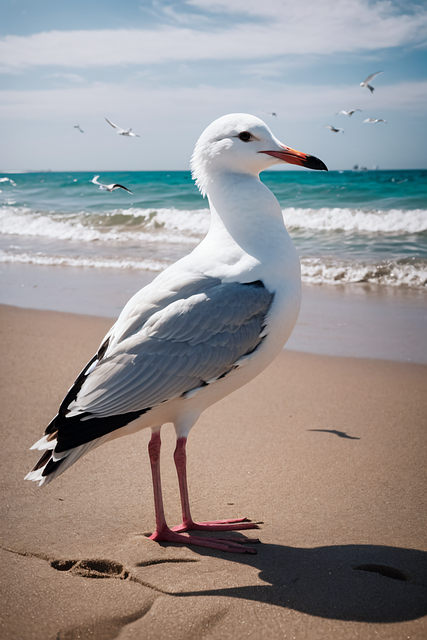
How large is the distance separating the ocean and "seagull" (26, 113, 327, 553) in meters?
2.66

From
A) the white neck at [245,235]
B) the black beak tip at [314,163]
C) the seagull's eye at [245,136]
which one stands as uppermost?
the seagull's eye at [245,136]

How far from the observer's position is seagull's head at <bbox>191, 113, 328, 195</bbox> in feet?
8.16

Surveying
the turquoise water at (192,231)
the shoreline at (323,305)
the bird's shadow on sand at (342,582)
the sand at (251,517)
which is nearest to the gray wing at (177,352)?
the sand at (251,517)

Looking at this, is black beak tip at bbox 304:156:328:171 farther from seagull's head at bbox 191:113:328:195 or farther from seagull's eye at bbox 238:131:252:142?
seagull's eye at bbox 238:131:252:142

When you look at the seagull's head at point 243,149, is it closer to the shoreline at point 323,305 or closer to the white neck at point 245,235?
the white neck at point 245,235

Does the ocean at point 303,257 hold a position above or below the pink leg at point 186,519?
above

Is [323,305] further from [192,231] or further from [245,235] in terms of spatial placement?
[192,231]

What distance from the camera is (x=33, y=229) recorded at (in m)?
17.3

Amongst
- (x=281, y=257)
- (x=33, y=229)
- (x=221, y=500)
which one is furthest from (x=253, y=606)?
(x=33, y=229)

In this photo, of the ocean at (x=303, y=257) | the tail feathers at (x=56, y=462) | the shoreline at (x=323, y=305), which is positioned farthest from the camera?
the ocean at (x=303, y=257)

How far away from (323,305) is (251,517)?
176 inches

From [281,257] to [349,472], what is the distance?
1282 millimetres

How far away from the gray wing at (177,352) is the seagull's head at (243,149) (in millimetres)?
685

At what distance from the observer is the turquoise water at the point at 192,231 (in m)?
9.33
